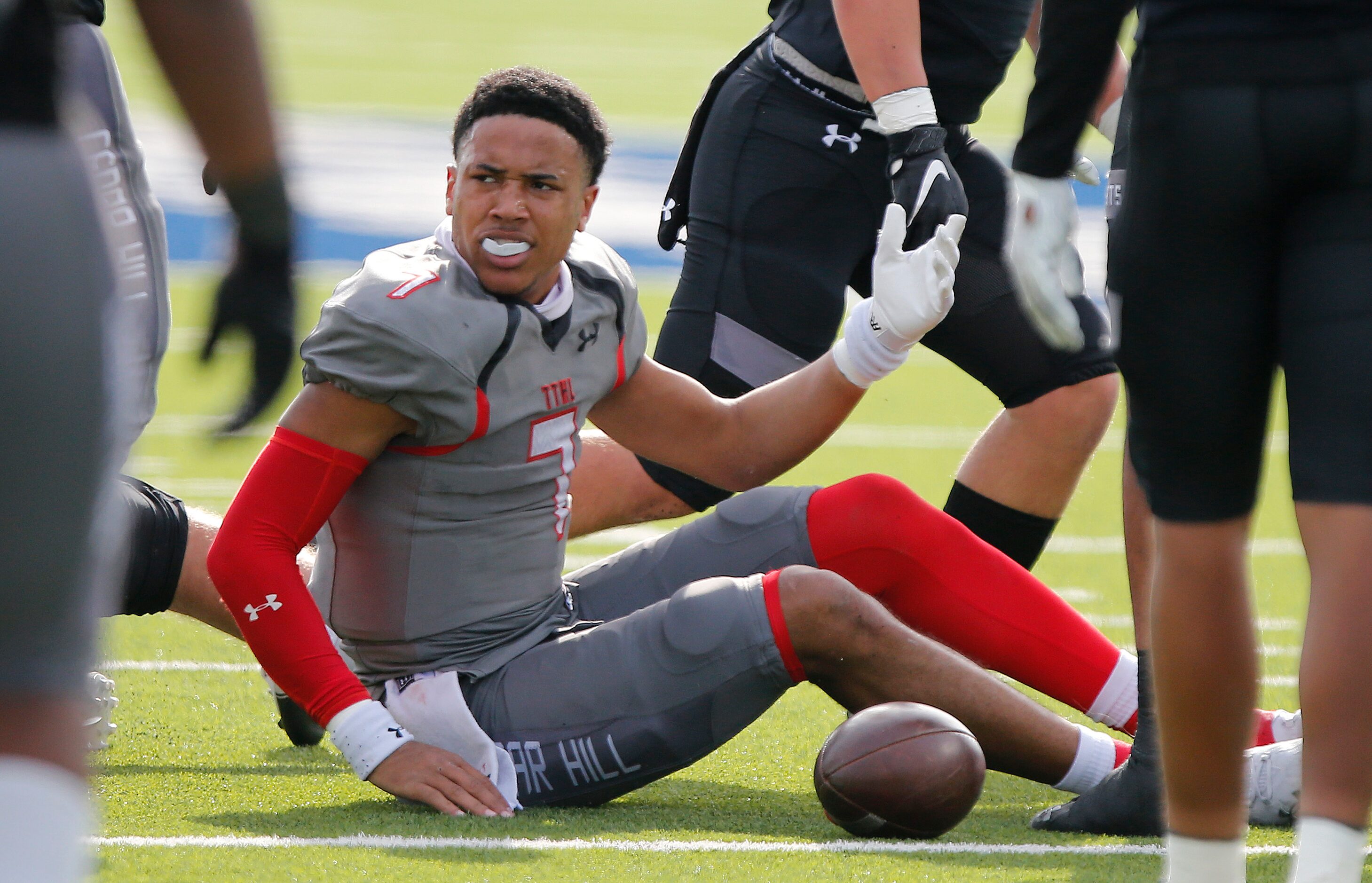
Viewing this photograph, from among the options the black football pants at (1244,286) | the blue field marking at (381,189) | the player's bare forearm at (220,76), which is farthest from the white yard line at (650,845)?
the blue field marking at (381,189)

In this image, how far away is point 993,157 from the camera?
3.38 m

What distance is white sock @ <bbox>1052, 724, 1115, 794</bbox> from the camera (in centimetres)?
266

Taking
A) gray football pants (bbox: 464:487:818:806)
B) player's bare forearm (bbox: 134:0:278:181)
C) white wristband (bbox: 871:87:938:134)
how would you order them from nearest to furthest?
player's bare forearm (bbox: 134:0:278:181)
gray football pants (bbox: 464:487:818:806)
white wristband (bbox: 871:87:938:134)

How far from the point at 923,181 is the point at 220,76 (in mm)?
1805

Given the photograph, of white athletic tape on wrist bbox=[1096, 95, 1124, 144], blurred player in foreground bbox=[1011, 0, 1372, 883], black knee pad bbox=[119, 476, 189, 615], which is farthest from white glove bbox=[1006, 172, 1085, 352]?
black knee pad bbox=[119, 476, 189, 615]

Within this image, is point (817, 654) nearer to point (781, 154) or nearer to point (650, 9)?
point (781, 154)

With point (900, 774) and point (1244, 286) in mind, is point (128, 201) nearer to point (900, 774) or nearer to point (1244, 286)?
point (900, 774)

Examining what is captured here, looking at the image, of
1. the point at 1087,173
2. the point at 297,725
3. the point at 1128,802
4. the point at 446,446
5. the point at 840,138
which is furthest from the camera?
the point at 1087,173

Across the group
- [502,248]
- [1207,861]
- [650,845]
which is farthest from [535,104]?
[1207,861]

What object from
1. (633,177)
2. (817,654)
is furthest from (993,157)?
(633,177)

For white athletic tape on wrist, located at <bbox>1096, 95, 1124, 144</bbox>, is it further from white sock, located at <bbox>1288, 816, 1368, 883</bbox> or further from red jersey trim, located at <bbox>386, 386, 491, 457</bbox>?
white sock, located at <bbox>1288, 816, 1368, 883</bbox>

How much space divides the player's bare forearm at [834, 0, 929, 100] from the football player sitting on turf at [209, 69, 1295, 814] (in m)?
0.37

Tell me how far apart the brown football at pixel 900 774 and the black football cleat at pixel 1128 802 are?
14 cm

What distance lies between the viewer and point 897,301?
2.77 m
